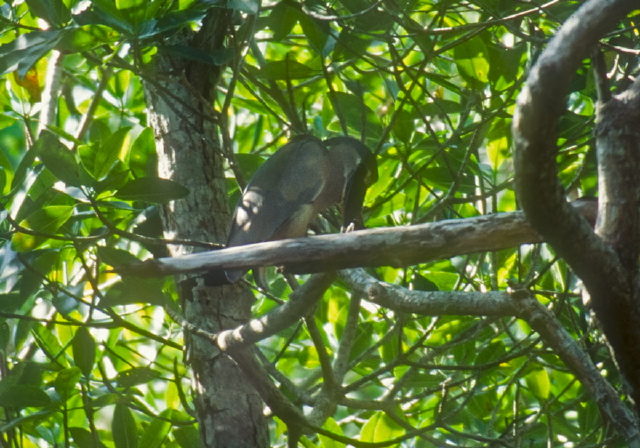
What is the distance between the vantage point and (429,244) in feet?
4.82

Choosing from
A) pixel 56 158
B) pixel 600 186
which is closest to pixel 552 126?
pixel 600 186

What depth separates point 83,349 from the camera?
233cm

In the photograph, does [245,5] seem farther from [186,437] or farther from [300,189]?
[186,437]

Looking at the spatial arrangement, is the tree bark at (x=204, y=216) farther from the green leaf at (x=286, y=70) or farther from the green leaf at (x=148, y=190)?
the green leaf at (x=148, y=190)

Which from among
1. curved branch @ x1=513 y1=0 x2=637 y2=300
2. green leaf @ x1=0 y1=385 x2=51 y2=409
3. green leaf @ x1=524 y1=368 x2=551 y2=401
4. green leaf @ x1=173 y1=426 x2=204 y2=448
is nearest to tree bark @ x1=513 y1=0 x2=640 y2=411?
curved branch @ x1=513 y1=0 x2=637 y2=300

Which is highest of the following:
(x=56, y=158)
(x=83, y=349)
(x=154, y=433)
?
(x=56, y=158)

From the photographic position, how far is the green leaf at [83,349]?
2330mm

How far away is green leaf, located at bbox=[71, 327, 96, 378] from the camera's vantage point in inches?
91.7

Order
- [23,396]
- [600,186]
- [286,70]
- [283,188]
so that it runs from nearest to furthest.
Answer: [600,186] → [23,396] → [286,70] → [283,188]

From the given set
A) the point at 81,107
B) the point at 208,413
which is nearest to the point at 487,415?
the point at 208,413

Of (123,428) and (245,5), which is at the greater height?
(245,5)

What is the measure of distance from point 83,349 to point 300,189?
1.11 m

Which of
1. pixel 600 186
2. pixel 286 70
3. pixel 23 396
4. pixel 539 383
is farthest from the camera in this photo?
pixel 539 383

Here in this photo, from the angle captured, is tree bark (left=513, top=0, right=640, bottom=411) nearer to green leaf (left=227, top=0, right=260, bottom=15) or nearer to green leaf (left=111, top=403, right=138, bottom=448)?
green leaf (left=227, top=0, right=260, bottom=15)
